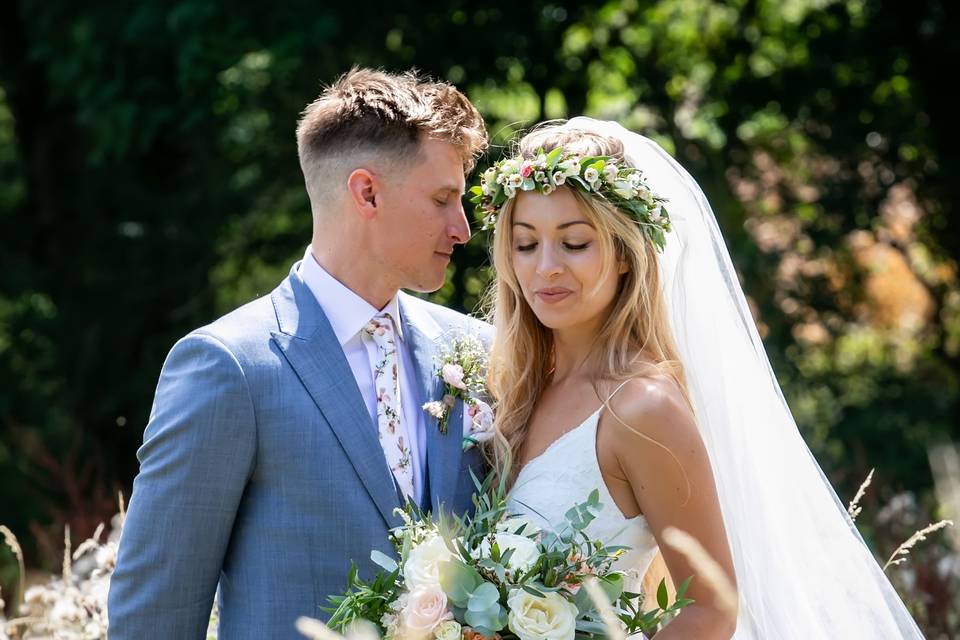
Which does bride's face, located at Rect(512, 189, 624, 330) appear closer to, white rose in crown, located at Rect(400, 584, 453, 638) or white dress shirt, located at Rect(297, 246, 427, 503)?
white dress shirt, located at Rect(297, 246, 427, 503)

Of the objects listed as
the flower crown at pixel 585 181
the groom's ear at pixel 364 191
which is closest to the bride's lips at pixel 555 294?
the flower crown at pixel 585 181

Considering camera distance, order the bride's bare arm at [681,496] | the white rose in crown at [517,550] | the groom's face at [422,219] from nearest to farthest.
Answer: the white rose in crown at [517,550], the bride's bare arm at [681,496], the groom's face at [422,219]

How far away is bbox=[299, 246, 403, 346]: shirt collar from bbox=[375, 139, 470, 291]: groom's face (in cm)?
14

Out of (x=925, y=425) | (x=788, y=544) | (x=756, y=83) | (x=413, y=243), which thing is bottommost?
(x=925, y=425)

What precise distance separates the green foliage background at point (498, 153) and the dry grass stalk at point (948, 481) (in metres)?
0.78

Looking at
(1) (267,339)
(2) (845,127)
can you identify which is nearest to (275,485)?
(1) (267,339)

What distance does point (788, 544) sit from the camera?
3475 mm

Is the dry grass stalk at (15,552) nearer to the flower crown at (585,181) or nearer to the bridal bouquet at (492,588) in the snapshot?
the bridal bouquet at (492,588)

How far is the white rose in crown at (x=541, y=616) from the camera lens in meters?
2.68

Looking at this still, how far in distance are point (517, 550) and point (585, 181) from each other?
1.07 metres

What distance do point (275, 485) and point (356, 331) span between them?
1.71 ft

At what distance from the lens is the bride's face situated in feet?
11.0

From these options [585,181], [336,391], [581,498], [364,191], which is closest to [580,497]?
[581,498]

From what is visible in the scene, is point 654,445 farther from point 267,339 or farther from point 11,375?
point 11,375
